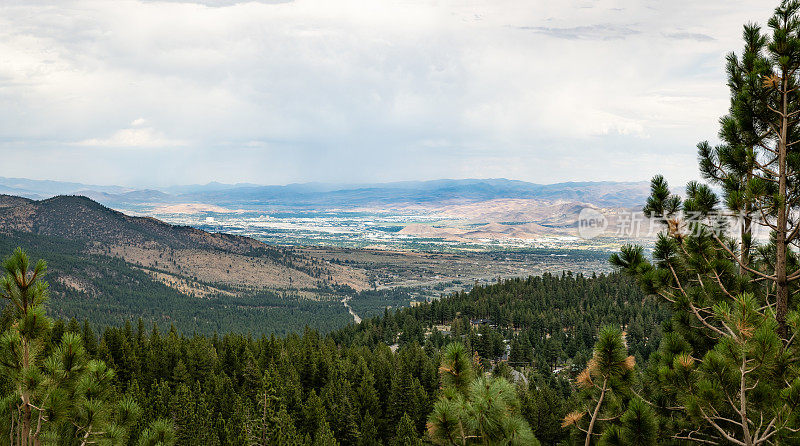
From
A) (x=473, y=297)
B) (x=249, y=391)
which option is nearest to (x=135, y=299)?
(x=473, y=297)

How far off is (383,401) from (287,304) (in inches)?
5255

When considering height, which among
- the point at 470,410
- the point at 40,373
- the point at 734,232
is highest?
the point at 734,232

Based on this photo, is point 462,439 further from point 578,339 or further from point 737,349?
point 578,339

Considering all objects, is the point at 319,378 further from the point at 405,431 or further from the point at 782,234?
the point at 782,234

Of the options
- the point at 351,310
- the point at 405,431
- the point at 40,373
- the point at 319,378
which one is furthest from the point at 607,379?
the point at 351,310

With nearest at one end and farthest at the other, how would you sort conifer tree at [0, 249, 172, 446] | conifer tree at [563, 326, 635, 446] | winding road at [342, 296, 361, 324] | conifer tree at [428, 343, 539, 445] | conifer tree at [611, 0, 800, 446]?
1. conifer tree at [0, 249, 172, 446]
2. conifer tree at [428, 343, 539, 445]
3. conifer tree at [563, 326, 635, 446]
4. conifer tree at [611, 0, 800, 446]
5. winding road at [342, 296, 361, 324]

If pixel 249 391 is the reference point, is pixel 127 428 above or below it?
above

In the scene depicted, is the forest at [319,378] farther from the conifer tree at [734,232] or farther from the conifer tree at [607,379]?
the conifer tree at [734,232]

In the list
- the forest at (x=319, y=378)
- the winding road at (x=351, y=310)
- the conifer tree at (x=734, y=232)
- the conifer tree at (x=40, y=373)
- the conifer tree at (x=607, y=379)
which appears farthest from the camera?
the winding road at (x=351, y=310)

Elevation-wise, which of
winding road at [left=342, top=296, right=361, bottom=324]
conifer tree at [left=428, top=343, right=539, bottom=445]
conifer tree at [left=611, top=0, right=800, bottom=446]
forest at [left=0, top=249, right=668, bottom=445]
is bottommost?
winding road at [left=342, top=296, right=361, bottom=324]

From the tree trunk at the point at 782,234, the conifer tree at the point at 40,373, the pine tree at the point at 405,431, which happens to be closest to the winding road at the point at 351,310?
the pine tree at the point at 405,431

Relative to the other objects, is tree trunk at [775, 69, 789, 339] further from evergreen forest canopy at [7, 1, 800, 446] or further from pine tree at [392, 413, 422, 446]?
pine tree at [392, 413, 422, 446]

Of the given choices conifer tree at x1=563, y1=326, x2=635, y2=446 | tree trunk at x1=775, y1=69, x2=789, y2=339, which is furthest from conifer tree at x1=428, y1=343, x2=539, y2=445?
tree trunk at x1=775, y1=69, x2=789, y2=339

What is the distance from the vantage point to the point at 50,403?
7980 mm
